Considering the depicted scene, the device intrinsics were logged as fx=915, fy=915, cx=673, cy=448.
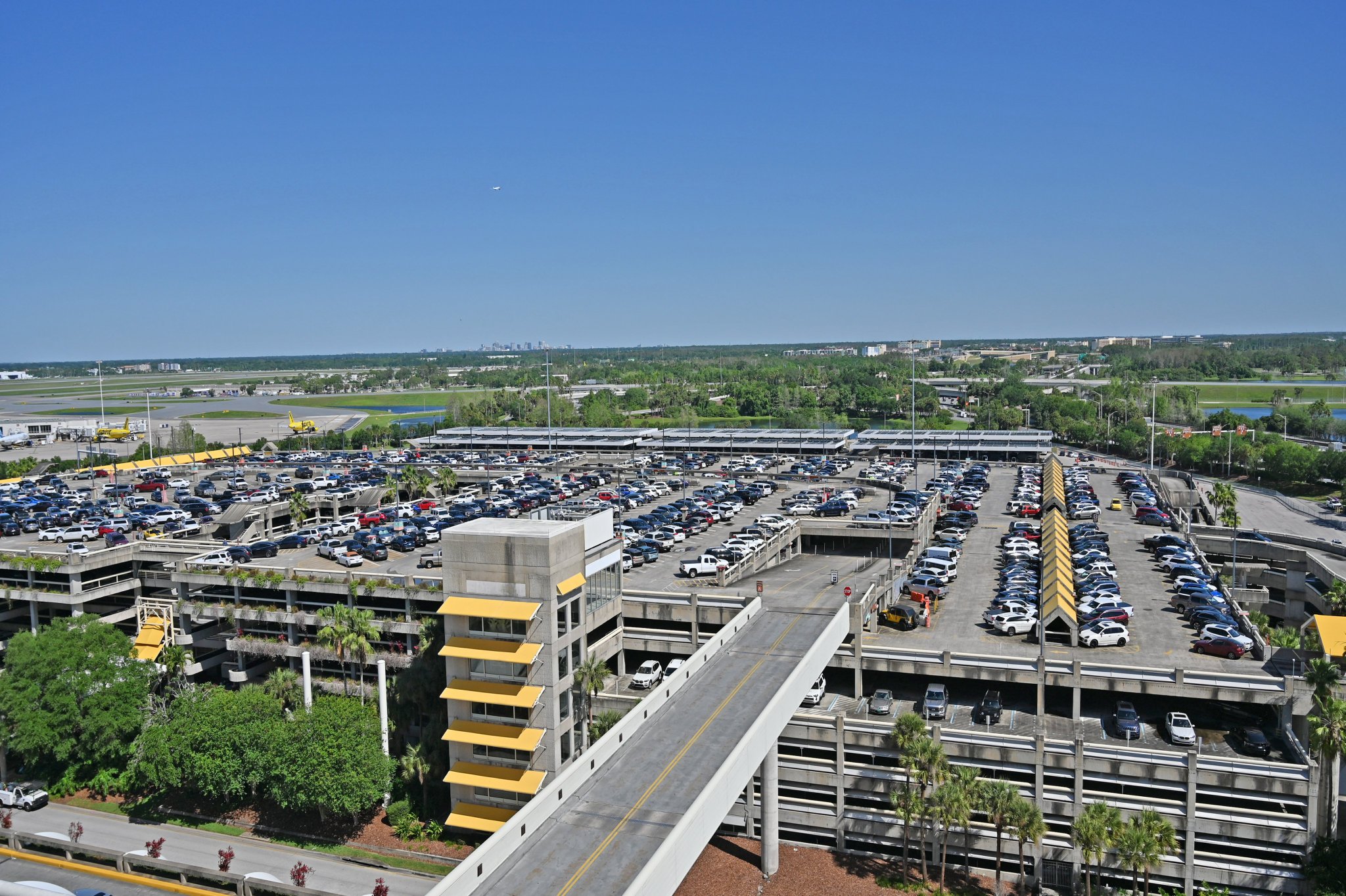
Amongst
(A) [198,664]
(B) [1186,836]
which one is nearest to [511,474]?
(A) [198,664]

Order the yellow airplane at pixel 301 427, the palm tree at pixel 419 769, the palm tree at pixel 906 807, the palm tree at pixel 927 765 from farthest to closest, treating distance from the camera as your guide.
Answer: the yellow airplane at pixel 301 427 → the palm tree at pixel 419 769 → the palm tree at pixel 906 807 → the palm tree at pixel 927 765

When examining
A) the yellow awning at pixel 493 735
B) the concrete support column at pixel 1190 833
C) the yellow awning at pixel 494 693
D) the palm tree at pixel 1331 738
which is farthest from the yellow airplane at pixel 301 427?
the palm tree at pixel 1331 738

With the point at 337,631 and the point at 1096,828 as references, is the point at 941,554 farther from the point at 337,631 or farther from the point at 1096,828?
the point at 337,631

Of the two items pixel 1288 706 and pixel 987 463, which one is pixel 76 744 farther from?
pixel 987 463

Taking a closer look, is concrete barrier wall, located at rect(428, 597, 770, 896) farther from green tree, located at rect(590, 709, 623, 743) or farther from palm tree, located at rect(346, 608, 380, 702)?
palm tree, located at rect(346, 608, 380, 702)

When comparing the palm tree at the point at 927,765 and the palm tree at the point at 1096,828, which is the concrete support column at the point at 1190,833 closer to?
the palm tree at the point at 1096,828

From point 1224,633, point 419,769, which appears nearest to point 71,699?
point 419,769
